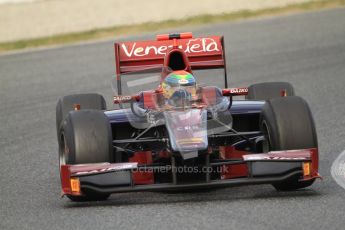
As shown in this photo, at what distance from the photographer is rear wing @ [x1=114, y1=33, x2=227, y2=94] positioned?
11039mm

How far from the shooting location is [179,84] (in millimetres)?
9594

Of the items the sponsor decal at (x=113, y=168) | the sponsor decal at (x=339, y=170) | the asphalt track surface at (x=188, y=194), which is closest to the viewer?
the asphalt track surface at (x=188, y=194)

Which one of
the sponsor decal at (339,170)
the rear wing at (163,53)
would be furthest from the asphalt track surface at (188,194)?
the rear wing at (163,53)

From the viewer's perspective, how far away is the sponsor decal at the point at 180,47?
11055 millimetres

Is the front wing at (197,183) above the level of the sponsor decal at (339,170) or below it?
above

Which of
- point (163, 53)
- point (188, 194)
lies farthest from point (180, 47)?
point (188, 194)

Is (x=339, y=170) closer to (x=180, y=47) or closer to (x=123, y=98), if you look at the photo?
(x=123, y=98)

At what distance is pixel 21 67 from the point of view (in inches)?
774

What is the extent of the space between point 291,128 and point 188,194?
3.40 feet

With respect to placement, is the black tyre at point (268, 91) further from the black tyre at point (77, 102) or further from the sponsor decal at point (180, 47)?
the black tyre at point (77, 102)

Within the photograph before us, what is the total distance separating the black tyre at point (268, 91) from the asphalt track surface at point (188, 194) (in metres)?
0.77

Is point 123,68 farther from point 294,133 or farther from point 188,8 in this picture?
point 188,8

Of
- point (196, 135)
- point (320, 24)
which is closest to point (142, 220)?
point (196, 135)

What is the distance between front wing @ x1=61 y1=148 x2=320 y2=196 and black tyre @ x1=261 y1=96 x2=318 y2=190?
0.14m
